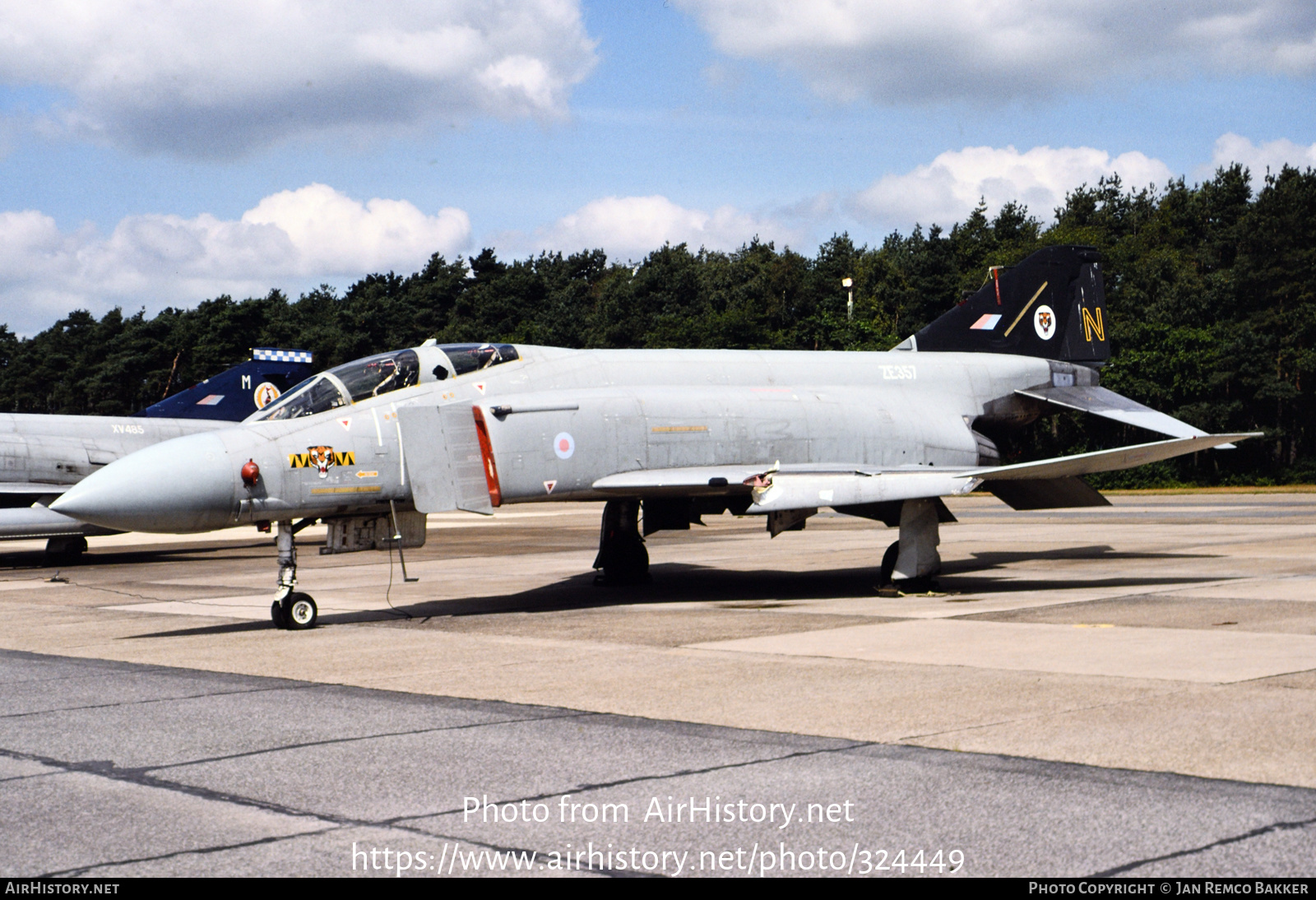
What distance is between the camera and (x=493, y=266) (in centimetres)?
11281

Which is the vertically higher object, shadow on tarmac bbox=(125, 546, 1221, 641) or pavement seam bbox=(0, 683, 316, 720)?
pavement seam bbox=(0, 683, 316, 720)

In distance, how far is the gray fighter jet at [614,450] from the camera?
40.8 feet

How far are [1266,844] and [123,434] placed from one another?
27482 mm

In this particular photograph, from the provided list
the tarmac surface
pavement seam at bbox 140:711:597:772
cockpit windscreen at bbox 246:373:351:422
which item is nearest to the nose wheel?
the tarmac surface

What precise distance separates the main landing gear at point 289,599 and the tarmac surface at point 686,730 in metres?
0.26

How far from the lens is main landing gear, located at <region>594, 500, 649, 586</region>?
1728 centimetres

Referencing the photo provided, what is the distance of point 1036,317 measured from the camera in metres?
18.9

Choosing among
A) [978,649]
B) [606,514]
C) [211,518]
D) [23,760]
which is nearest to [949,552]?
[606,514]

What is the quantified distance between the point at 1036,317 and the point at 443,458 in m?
10.2

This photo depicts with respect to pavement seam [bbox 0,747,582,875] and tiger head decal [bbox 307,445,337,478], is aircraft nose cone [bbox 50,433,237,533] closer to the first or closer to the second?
tiger head decal [bbox 307,445,337,478]

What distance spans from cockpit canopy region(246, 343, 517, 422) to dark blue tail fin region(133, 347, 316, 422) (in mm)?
18790
